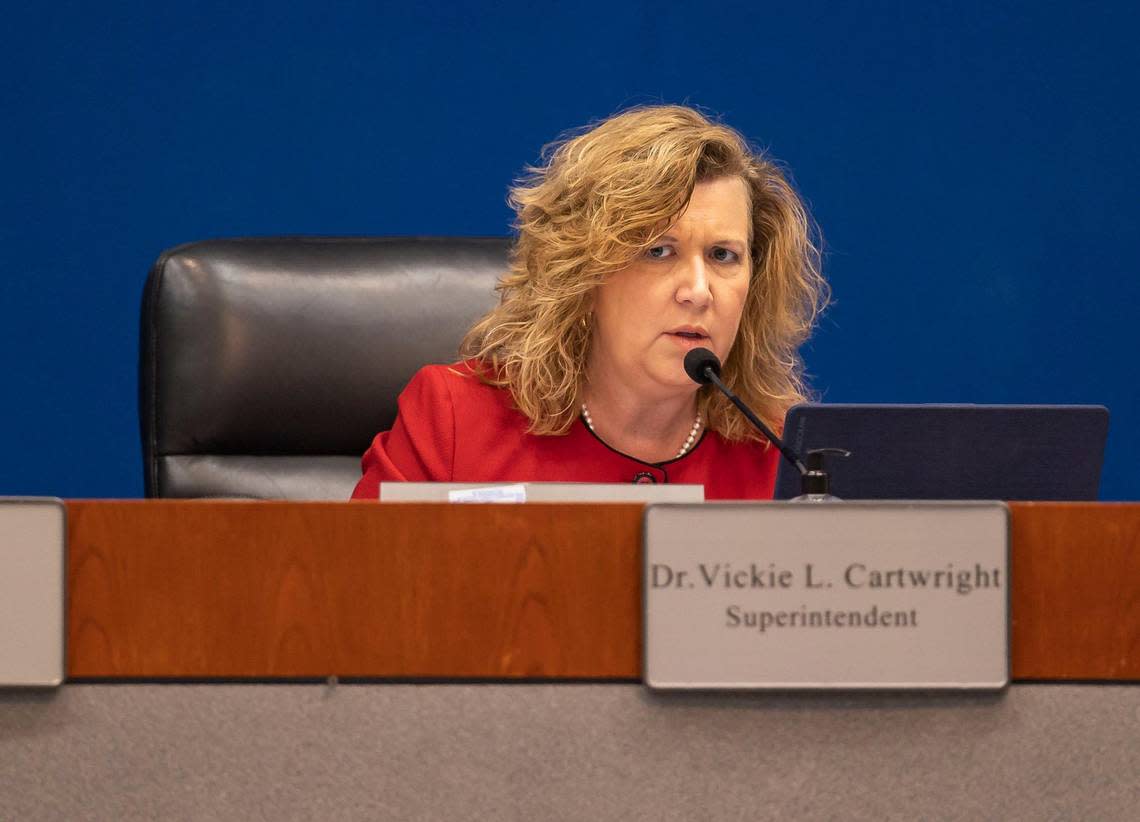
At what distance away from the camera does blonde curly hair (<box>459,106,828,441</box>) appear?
1.43m

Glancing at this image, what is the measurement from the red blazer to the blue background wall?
0.69 metres

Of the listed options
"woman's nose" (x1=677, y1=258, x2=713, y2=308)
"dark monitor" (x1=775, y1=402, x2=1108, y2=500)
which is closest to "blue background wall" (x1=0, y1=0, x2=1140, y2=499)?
"woman's nose" (x1=677, y1=258, x2=713, y2=308)

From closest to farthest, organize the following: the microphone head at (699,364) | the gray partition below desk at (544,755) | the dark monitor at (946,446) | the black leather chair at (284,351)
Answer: the gray partition below desk at (544,755), the dark monitor at (946,446), the microphone head at (699,364), the black leather chair at (284,351)

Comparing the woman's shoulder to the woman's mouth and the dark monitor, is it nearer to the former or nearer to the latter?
the woman's mouth

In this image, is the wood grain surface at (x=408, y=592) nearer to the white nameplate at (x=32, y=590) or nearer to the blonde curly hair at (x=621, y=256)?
the white nameplate at (x=32, y=590)

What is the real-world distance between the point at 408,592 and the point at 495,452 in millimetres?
856

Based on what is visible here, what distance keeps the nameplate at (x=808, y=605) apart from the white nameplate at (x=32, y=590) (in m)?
0.27

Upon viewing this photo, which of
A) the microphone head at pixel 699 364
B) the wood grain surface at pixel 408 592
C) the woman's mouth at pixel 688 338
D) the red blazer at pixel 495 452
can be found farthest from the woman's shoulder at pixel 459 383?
the wood grain surface at pixel 408 592

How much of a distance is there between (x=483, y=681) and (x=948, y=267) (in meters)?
1.71

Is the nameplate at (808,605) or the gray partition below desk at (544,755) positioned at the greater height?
the nameplate at (808,605)

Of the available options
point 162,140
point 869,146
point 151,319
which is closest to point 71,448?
point 162,140

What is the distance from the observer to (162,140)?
2.09m

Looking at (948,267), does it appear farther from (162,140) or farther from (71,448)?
(71,448)

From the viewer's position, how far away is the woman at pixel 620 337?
4.63ft
